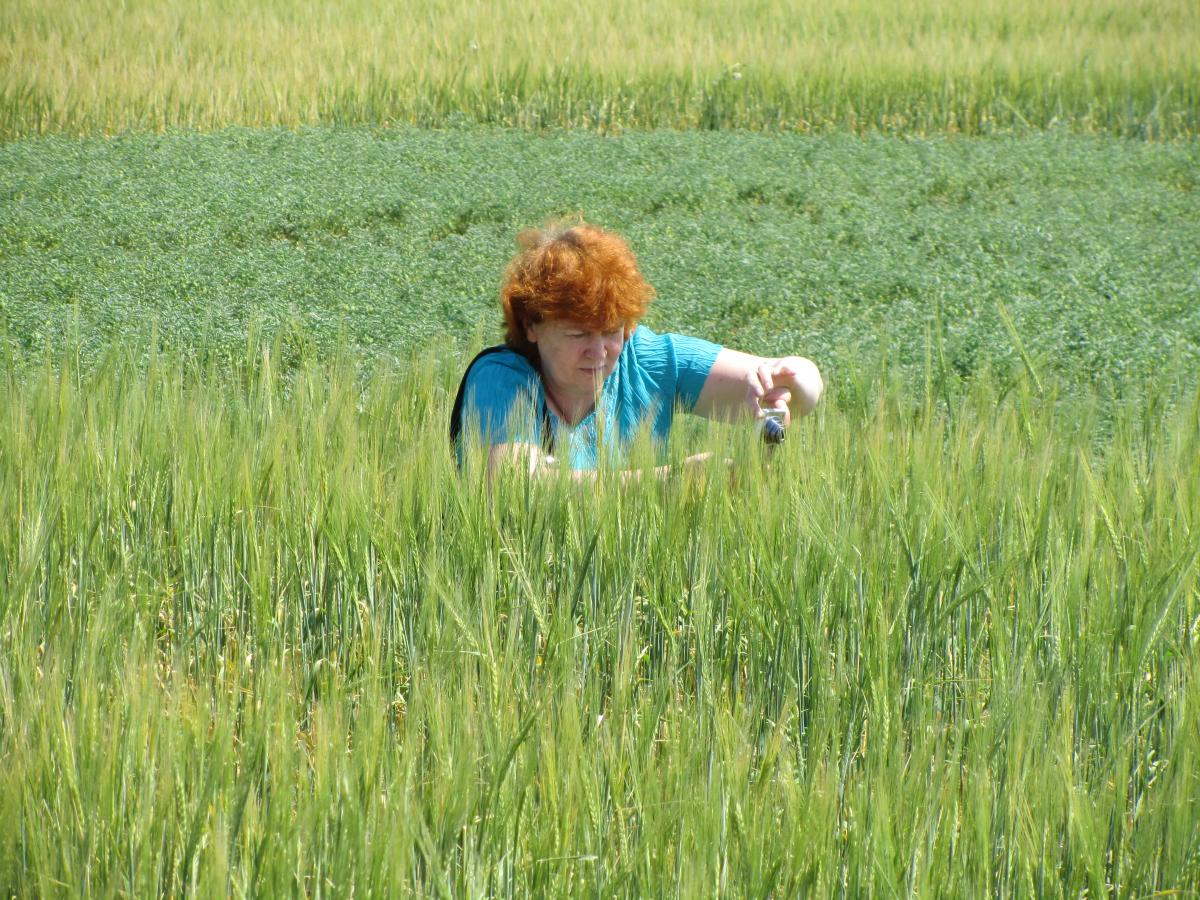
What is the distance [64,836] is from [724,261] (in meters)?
4.47

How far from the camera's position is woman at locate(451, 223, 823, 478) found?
9.14ft

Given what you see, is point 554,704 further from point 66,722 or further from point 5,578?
point 5,578

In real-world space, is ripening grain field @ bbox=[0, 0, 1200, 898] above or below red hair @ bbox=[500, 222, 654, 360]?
below

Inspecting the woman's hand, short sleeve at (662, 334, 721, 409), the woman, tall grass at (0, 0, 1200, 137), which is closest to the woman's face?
the woman

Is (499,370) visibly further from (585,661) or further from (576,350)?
(585,661)

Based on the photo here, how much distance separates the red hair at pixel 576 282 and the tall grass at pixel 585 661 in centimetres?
43

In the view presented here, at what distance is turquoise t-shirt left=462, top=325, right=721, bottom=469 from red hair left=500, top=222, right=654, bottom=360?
13cm

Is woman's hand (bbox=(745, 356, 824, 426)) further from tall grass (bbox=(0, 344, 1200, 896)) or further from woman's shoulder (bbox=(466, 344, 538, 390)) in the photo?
woman's shoulder (bbox=(466, 344, 538, 390))

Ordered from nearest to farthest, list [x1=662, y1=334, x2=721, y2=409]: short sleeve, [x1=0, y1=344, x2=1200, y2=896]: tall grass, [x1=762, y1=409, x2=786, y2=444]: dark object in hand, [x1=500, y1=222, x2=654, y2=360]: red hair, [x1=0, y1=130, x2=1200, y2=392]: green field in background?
[x1=0, y1=344, x2=1200, y2=896]: tall grass < [x1=762, y1=409, x2=786, y2=444]: dark object in hand < [x1=500, y1=222, x2=654, y2=360]: red hair < [x1=662, y1=334, x2=721, y2=409]: short sleeve < [x1=0, y1=130, x2=1200, y2=392]: green field in background

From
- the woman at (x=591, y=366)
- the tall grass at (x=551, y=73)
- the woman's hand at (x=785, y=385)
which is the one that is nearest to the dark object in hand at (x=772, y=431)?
the woman at (x=591, y=366)

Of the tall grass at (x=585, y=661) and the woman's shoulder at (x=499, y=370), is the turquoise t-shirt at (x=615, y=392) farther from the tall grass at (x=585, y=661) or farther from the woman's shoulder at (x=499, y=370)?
the tall grass at (x=585, y=661)

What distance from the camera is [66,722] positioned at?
1637mm

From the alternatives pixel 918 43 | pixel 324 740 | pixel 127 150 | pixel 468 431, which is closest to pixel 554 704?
pixel 324 740

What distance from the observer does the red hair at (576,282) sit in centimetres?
278
